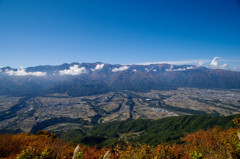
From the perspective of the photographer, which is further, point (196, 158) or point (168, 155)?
point (168, 155)

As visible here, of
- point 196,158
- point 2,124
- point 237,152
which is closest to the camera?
point 196,158

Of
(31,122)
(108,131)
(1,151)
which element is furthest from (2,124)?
(1,151)

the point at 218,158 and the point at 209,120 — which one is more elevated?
the point at 218,158

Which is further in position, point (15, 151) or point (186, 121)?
point (186, 121)

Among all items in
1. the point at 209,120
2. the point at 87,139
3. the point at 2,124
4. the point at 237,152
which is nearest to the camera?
the point at 237,152

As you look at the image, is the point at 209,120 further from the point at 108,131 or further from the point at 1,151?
the point at 1,151

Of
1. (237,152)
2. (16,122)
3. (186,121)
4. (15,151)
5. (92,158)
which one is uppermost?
(237,152)

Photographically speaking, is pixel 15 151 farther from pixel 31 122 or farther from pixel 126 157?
pixel 31 122

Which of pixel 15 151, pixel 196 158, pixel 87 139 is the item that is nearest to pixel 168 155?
pixel 196 158

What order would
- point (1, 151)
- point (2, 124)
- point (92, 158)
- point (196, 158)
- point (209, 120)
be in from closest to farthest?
point (196, 158)
point (92, 158)
point (1, 151)
point (209, 120)
point (2, 124)
